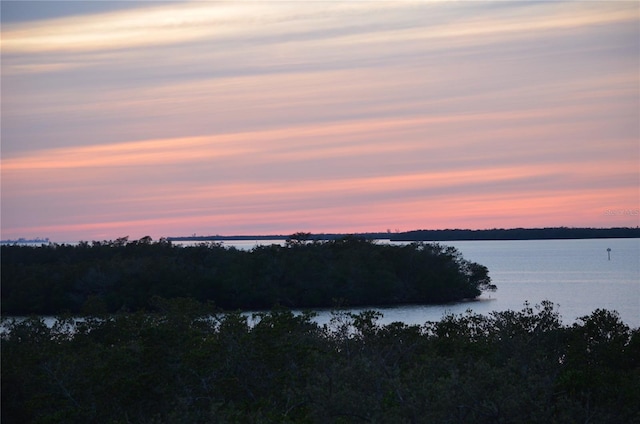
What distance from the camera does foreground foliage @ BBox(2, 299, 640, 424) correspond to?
1432 centimetres

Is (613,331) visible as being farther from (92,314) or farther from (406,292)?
(406,292)

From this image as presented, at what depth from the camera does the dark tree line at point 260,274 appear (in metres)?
62.5

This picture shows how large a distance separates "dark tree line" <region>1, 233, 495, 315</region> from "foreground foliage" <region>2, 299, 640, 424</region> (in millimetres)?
34249

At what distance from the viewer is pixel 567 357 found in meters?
22.1

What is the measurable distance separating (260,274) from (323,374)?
54.4 metres

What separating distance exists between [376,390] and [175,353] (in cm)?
576

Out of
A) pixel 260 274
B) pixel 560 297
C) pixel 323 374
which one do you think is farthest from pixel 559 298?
pixel 323 374

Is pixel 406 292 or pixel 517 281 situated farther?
pixel 517 281

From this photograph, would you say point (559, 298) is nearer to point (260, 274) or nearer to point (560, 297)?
point (560, 297)

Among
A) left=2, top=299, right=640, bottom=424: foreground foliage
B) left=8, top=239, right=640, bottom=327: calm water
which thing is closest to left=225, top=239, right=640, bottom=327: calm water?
left=8, top=239, right=640, bottom=327: calm water

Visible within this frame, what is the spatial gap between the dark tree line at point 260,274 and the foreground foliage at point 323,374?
112 feet

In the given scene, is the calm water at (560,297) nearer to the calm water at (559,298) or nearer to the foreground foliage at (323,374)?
the calm water at (559,298)

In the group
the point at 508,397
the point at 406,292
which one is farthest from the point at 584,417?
the point at 406,292

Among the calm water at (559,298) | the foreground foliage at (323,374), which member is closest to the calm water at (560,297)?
Result: the calm water at (559,298)
